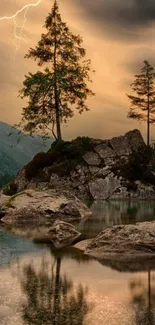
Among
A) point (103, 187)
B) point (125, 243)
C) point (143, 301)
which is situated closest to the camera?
point (143, 301)

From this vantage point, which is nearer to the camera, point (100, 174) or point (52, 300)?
point (52, 300)

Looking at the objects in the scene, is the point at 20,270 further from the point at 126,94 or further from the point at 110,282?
the point at 126,94

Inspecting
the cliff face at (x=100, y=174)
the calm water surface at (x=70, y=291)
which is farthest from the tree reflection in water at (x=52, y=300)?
the cliff face at (x=100, y=174)

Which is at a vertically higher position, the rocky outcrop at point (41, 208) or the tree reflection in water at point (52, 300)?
the rocky outcrop at point (41, 208)

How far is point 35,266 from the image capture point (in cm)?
1016

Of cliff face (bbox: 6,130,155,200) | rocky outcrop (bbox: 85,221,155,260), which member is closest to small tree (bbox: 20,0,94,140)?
cliff face (bbox: 6,130,155,200)

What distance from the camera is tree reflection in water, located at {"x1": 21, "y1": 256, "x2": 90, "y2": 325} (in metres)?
6.30

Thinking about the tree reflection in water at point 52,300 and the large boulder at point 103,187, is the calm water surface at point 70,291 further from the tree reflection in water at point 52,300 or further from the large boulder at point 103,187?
the large boulder at point 103,187

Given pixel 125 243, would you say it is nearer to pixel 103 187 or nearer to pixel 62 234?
pixel 62 234

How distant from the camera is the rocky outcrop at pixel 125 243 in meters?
11.6

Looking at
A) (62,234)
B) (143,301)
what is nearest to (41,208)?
(62,234)

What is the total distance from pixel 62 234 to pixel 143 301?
8110 mm

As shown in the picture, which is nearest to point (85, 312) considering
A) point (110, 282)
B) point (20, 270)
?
point (110, 282)

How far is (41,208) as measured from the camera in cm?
2175
